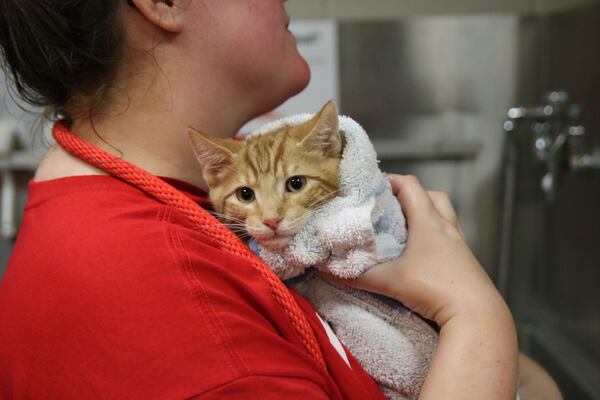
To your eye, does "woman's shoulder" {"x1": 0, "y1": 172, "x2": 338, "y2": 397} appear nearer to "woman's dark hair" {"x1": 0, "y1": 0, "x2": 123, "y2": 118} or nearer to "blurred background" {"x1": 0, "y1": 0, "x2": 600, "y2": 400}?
"woman's dark hair" {"x1": 0, "y1": 0, "x2": 123, "y2": 118}

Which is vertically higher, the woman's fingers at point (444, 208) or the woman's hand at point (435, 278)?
the woman's fingers at point (444, 208)

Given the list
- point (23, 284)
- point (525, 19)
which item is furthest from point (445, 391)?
point (525, 19)

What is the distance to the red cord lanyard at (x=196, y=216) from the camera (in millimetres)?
630

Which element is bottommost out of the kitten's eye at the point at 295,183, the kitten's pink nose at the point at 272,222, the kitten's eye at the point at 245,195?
the kitten's pink nose at the point at 272,222

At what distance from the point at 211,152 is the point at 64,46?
0.23m

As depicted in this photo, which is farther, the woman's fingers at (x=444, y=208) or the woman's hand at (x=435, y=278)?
the woman's fingers at (x=444, y=208)

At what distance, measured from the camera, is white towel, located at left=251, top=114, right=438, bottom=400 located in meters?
0.69

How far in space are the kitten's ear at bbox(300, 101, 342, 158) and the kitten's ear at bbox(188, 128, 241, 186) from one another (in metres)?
0.11

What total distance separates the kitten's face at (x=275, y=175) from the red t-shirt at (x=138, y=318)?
0.38 feet

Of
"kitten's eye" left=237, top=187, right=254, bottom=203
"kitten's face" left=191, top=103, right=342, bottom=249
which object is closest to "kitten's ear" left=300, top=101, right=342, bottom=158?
"kitten's face" left=191, top=103, right=342, bottom=249

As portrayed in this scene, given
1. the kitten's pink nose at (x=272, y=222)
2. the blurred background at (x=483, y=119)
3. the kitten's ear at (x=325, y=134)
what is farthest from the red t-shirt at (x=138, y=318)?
the blurred background at (x=483, y=119)

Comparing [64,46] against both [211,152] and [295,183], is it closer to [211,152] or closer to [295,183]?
[211,152]

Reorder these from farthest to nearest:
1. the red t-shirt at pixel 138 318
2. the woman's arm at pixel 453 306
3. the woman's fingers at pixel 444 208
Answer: the woman's fingers at pixel 444 208 < the woman's arm at pixel 453 306 < the red t-shirt at pixel 138 318

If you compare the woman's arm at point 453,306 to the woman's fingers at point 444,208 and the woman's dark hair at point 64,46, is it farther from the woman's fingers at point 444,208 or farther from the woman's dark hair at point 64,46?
the woman's dark hair at point 64,46
